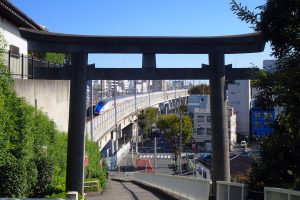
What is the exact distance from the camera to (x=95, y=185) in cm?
2581

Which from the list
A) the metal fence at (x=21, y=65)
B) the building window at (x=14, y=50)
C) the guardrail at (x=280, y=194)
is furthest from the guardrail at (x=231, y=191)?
the building window at (x=14, y=50)

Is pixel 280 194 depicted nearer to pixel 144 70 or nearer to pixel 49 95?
pixel 144 70

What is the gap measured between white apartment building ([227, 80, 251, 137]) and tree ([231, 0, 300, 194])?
52.8m

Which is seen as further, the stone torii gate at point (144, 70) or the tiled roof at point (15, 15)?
the stone torii gate at point (144, 70)

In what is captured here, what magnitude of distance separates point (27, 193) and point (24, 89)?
17.5 feet

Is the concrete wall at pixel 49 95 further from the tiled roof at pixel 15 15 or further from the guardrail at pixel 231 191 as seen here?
the guardrail at pixel 231 191

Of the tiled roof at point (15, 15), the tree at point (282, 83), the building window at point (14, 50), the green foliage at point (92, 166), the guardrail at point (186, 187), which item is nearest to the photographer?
the tree at point (282, 83)

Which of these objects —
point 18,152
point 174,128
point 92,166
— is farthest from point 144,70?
point 174,128

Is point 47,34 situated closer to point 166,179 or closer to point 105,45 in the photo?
point 105,45

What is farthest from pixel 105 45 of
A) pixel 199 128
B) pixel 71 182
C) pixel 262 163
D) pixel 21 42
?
pixel 199 128

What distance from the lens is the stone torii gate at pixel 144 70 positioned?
65.4 ft

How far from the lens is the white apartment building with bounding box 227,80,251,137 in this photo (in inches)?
2458

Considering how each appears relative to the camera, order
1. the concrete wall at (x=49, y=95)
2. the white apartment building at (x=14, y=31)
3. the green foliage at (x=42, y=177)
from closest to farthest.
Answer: the green foliage at (x=42, y=177)
the white apartment building at (x=14, y=31)
the concrete wall at (x=49, y=95)

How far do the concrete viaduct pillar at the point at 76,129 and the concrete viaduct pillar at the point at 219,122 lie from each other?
5.50 metres
